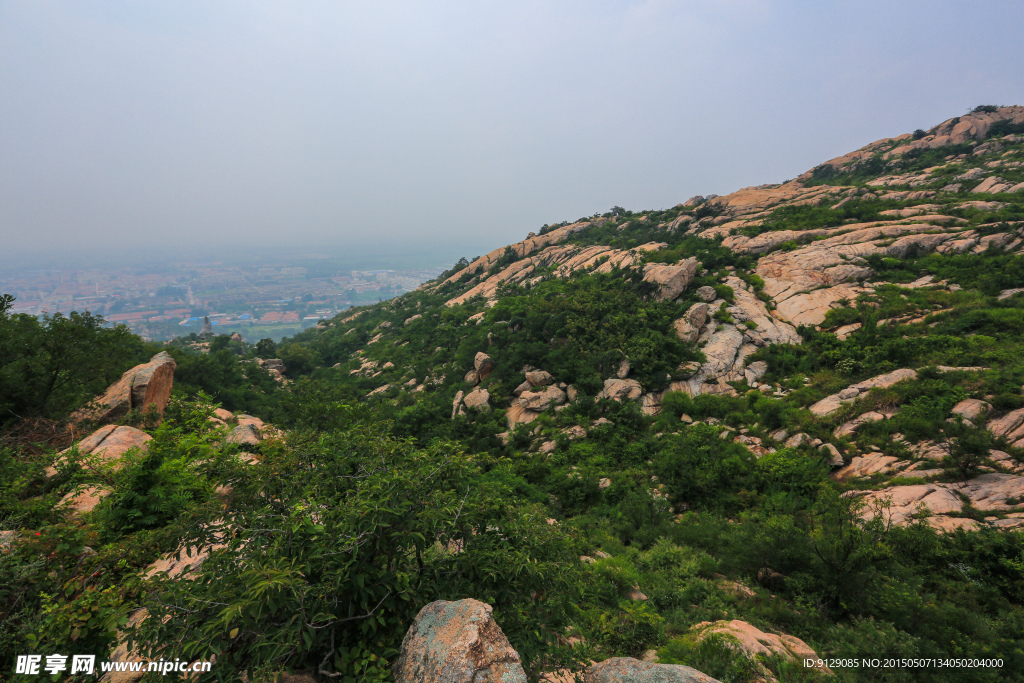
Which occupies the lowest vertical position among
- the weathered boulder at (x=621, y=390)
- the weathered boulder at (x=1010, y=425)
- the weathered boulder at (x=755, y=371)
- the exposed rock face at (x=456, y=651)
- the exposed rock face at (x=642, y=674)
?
the weathered boulder at (x=621, y=390)

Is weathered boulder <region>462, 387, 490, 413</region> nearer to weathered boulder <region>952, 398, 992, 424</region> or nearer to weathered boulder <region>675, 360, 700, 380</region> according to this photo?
weathered boulder <region>675, 360, 700, 380</region>

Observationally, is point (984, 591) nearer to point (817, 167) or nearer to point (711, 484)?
point (711, 484)

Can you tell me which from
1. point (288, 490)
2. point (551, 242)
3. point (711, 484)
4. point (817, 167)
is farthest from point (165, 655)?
point (817, 167)

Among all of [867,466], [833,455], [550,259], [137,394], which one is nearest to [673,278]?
[833,455]

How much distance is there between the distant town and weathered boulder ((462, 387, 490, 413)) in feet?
275

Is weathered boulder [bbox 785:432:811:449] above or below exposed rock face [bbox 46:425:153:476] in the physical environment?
below

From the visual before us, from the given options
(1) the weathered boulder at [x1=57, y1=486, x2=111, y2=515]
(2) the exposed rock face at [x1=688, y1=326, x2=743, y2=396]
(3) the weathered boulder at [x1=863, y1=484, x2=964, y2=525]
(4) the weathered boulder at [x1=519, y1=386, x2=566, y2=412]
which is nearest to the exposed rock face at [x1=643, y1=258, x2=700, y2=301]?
(2) the exposed rock face at [x1=688, y1=326, x2=743, y2=396]

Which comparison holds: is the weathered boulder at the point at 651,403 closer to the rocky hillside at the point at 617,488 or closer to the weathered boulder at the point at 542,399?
the rocky hillside at the point at 617,488

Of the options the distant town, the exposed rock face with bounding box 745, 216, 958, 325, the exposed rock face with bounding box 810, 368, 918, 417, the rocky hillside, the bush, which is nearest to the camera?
the bush

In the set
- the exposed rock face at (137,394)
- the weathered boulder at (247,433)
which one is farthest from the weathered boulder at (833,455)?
the exposed rock face at (137,394)

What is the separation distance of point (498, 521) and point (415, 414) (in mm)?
14419

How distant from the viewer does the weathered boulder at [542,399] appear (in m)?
17.8

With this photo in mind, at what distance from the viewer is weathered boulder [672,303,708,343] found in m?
19.7

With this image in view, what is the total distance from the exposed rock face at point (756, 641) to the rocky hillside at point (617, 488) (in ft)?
0.18
